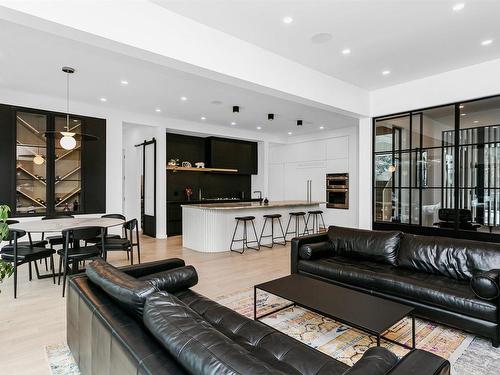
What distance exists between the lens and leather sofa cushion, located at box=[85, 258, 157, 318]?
1525 mm

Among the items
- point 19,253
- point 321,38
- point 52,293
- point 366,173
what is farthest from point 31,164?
point 366,173

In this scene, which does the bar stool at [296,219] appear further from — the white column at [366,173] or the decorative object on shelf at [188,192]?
the decorative object on shelf at [188,192]

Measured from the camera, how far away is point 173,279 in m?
2.48

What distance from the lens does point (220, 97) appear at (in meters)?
5.79

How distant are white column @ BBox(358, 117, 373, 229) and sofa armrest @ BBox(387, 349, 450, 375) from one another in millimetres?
4794

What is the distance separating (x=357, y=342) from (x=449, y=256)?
147cm

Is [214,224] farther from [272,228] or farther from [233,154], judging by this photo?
[233,154]

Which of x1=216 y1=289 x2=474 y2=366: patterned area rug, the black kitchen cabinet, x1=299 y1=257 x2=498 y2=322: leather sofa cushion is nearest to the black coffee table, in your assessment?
x1=216 y1=289 x2=474 y2=366: patterned area rug

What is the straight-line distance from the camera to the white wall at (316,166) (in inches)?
333

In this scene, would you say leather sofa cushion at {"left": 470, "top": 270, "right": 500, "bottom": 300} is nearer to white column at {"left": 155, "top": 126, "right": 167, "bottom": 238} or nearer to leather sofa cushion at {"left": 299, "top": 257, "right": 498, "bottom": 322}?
leather sofa cushion at {"left": 299, "top": 257, "right": 498, "bottom": 322}

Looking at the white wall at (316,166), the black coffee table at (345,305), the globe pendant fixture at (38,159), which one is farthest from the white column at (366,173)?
the globe pendant fixture at (38,159)

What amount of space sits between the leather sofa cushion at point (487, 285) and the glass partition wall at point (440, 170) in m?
2.53

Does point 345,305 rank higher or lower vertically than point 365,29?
lower

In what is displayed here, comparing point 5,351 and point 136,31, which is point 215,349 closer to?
point 5,351
